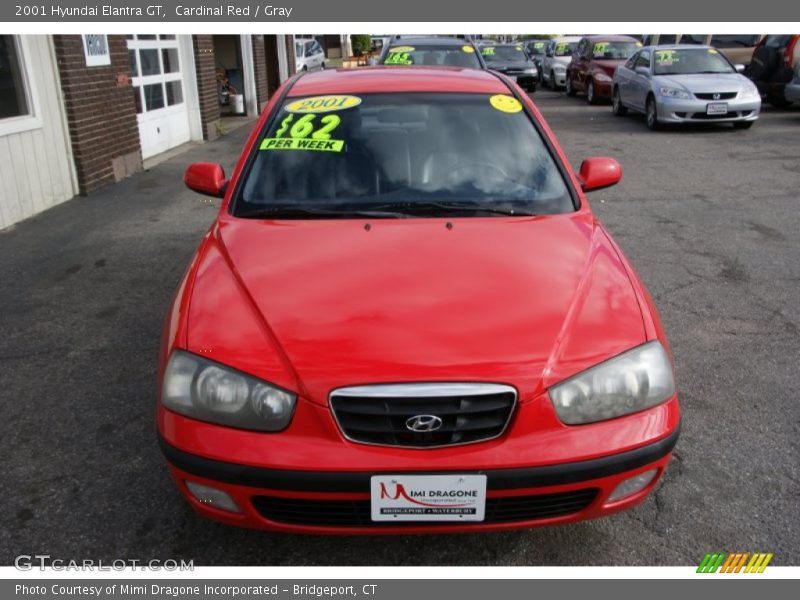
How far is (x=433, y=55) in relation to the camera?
420 inches

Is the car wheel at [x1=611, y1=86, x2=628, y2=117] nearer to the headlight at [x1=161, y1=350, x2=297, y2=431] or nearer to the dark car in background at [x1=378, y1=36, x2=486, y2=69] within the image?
the dark car in background at [x1=378, y1=36, x2=486, y2=69]

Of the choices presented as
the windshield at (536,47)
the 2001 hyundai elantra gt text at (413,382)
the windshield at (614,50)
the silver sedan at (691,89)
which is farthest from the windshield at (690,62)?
the windshield at (536,47)

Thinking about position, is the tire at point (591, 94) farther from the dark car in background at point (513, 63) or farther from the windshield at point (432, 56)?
the windshield at point (432, 56)

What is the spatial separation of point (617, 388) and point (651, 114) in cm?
1220

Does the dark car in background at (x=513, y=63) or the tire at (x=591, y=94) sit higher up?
the dark car in background at (x=513, y=63)

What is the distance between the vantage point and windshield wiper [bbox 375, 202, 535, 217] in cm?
303

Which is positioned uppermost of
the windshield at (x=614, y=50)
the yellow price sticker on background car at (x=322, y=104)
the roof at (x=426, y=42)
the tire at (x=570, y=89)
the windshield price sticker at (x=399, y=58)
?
the yellow price sticker on background car at (x=322, y=104)

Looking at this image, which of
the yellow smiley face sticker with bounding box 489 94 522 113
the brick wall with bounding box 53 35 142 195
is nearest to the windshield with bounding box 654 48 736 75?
the brick wall with bounding box 53 35 142 195

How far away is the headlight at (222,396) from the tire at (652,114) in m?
12.4

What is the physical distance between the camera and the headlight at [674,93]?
12.3 meters

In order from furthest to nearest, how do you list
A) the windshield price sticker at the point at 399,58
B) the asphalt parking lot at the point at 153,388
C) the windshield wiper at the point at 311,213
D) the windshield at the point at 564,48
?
1. the windshield at the point at 564,48
2. the windshield price sticker at the point at 399,58
3. the windshield wiper at the point at 311,213
4. the asphalt parking lot at the point at 153,388

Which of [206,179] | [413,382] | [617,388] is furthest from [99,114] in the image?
[617,388]

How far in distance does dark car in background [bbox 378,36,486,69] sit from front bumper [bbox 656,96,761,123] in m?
3.91

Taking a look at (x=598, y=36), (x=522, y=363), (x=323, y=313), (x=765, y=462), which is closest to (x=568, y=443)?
(x=522, y=363)
